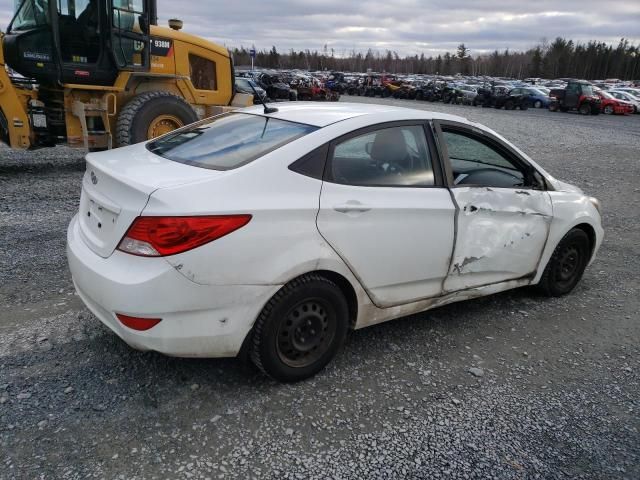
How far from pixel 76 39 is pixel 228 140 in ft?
21.4

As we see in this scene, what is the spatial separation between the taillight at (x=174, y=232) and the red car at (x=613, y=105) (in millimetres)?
38021

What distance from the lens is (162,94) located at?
9273 millimetres

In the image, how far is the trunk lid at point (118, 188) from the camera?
108 inches

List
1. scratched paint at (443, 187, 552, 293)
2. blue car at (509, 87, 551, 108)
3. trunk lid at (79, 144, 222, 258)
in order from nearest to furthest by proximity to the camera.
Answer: trunk lid at (79, 144, 222, 258), scratched paint at (443, 187, 552, 293), blue car at (509, 87, 551, 108)

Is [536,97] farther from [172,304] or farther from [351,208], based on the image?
[172,304]

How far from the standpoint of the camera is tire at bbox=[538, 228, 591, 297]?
4539mm

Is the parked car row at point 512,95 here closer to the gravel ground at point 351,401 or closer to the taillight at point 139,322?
the gravel ground at point 351,401

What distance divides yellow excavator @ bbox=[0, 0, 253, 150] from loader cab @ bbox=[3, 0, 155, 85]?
0.01 m

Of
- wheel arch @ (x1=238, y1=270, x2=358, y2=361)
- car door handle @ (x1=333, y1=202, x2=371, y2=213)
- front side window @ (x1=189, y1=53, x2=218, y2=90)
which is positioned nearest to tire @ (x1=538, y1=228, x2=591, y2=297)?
wheel arch @ (x1=238, y1=270, x2=358, y2=361)

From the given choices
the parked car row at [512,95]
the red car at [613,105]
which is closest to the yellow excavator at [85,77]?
the parked car row at [512,95]

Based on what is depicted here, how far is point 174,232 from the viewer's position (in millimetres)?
2598

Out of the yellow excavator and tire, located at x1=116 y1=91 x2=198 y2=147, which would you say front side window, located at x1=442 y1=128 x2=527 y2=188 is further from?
the yellow excavator

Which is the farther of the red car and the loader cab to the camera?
the red car

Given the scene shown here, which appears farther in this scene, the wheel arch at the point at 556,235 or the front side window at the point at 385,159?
the wheel arch at the point at 556,235
